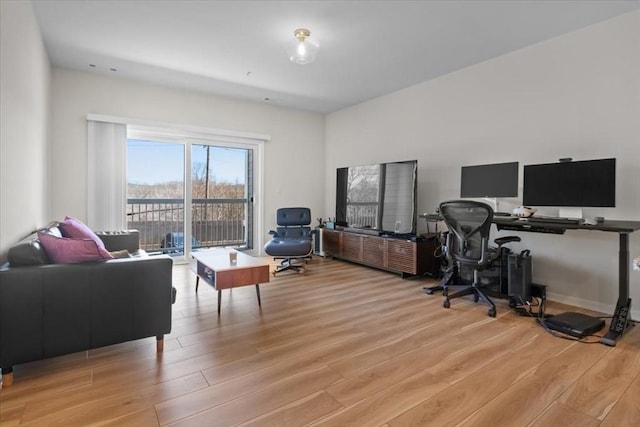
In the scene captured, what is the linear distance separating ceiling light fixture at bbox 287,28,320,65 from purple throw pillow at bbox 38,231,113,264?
2407 mm

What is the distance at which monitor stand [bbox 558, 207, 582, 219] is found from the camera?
116 inches

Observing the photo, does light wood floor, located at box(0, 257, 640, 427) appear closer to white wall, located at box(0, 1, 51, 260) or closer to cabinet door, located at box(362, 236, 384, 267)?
white wall, located at box(0, 1, 51, 260)

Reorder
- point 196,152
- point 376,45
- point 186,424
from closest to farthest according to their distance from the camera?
point 186,424 → point 376,45 → point 196,152

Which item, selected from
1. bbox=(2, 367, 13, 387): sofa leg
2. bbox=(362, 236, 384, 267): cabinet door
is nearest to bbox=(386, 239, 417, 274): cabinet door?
bbox=(362, 236, 384, 267): cabinet door

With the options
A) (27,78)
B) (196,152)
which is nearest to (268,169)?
(196,152)

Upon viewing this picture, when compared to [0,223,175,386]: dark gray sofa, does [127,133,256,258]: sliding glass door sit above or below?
above

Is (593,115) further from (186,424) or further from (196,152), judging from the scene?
(196,152)

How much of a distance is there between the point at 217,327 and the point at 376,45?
3259mm

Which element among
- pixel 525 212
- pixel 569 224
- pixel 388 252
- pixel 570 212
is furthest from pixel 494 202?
pixel 388 252

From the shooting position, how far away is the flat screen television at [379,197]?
438 cm

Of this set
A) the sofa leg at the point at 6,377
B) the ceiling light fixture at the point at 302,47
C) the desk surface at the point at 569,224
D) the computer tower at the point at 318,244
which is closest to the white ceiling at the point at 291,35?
the ceiling light fixture at the point at 302,47

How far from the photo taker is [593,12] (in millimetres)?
2842

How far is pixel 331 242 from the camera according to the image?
18.3 feet

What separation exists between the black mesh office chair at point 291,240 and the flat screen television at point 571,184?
2786 millimetres
